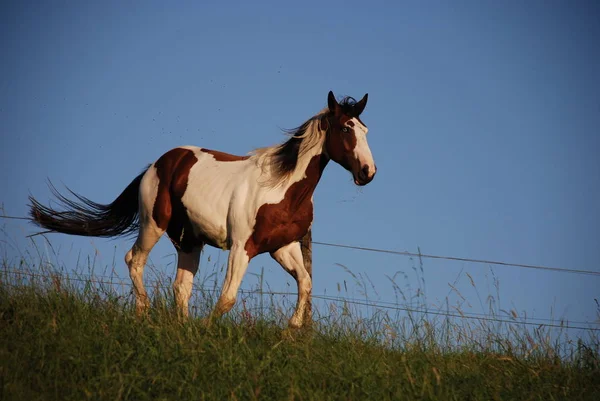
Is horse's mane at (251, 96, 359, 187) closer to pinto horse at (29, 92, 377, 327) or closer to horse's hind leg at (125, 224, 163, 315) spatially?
pinto horse at (29, 92, 377, 327)

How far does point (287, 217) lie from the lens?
7.09 m

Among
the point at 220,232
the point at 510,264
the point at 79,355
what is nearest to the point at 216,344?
the point at 79,355

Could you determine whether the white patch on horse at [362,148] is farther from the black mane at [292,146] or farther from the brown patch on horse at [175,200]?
the brown patch on horse at [175,200]

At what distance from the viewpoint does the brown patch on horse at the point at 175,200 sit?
25.8 feet

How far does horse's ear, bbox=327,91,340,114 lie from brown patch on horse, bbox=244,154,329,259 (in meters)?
0.48

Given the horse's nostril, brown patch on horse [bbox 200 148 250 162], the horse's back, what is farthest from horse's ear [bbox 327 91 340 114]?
brown patch on horse [bbox 200 148 250 162]

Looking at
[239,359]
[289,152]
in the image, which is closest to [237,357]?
[239,359]

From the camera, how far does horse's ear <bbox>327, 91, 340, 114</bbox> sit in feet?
23.2

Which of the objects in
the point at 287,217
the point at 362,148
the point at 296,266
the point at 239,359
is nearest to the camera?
the point at 239,359

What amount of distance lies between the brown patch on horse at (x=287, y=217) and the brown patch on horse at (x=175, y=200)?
0.97m

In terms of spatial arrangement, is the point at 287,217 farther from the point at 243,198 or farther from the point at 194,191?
the point at 194,191

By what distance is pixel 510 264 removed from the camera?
9922mm

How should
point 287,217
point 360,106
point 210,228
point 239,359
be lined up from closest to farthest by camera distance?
point 239,359 < point 287,217 < point 360,106 < point 210,228

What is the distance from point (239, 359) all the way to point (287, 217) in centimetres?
198
